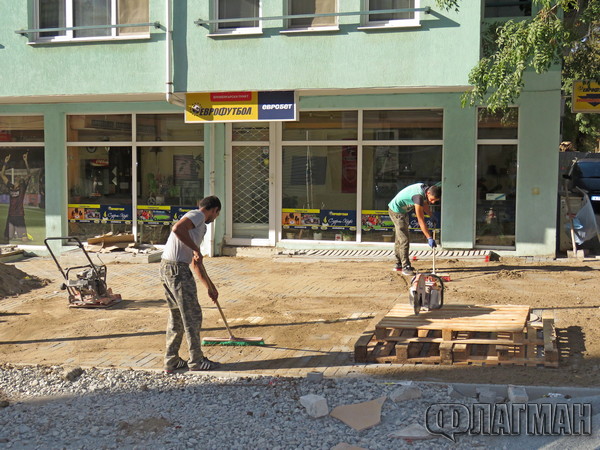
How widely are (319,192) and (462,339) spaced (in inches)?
340

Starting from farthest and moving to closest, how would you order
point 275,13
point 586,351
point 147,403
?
point 275,13 < point 586,351 < point 147,403

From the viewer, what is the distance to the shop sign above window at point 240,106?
14.1m

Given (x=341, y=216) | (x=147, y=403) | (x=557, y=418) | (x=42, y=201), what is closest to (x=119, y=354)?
(x=147, y=403)

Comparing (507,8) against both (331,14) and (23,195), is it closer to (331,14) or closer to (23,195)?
(331,14)

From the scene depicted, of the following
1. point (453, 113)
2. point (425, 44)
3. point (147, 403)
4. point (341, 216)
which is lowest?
point (147, 403)

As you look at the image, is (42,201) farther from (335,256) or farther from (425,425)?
(425,425)

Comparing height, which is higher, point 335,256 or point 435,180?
point 435,180

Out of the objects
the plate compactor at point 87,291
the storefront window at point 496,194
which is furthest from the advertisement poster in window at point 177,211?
the storefront window at point 496,194

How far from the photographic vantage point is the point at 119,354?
25.5 feet

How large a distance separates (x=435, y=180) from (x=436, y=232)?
1062 millimetres

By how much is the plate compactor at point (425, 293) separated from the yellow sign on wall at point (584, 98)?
26.7ft

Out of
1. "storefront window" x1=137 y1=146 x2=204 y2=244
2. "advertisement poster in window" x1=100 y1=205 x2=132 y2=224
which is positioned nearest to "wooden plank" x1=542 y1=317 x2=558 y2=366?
"storefront window" x1=137 y1=146 x2=204 y2=244

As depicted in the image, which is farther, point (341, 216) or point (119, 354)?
point (341, 216)

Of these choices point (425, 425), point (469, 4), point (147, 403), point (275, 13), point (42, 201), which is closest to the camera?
point (425, 425)
